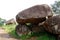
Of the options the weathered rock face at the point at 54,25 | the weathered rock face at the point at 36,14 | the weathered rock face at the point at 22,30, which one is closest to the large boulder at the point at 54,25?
the weathered rock face at the point at 54,25

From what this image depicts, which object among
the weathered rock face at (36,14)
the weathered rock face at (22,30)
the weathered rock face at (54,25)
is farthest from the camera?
the weathered rock face at (22,30)

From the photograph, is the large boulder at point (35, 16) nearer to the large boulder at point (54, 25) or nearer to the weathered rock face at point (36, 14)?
the weathered rock face at point (36, 14)

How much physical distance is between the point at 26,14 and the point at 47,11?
3.80 ft

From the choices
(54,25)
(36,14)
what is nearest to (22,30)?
(36,14)

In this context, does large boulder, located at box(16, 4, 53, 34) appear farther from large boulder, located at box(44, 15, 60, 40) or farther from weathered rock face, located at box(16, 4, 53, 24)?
large boulder, located at box(44, 15, 60, 40)

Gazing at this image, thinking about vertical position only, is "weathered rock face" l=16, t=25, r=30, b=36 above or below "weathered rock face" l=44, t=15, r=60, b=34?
below

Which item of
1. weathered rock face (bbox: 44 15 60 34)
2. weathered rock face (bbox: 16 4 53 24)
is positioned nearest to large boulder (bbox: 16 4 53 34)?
weathered rock face (bbox: 16 4 53 24)

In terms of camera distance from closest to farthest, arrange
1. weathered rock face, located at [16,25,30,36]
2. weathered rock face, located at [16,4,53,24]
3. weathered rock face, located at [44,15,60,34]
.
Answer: weathered rock face, located at [44,15,60,34], weathered rock face, located at [16,4,53,24], weathered rock face, located at [16,25,30,36]

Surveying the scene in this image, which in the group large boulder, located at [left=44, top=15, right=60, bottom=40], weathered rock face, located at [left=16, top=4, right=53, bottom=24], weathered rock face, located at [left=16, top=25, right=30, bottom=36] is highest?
weathered rock face, located at [left=16, top=4, right=53, bottom=24]

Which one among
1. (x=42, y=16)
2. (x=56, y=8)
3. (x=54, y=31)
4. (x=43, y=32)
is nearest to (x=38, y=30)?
(x=43, y=32)

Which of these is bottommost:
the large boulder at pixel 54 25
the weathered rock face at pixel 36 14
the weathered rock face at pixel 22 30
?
the weathered rock face at pixel 22 30

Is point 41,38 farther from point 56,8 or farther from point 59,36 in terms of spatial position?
point 56,8

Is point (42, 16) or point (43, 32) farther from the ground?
point (42, 16)

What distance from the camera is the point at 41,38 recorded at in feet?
28.6
